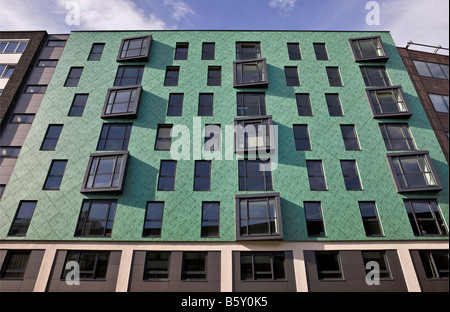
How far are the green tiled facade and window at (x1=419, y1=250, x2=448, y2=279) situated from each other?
177 cm

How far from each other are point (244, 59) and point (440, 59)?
→ 66.2 ft

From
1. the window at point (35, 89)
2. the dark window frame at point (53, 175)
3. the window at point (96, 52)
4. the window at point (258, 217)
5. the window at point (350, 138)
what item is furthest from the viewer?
the window at point (96, 52)

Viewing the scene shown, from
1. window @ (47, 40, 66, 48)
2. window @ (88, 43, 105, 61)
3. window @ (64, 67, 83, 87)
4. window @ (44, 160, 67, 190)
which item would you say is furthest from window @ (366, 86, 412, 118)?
window @ (47, 40, 66, 48)

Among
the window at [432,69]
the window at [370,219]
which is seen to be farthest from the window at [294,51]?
the window at [370,219]

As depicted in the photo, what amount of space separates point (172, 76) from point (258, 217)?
15.9m

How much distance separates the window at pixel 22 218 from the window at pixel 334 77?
27070 millimetres

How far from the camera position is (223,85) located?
75.9 feet

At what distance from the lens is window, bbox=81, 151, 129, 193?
17922 millimetres

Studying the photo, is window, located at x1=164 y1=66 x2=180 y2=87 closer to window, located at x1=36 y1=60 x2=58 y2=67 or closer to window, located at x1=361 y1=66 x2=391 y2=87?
window, located at x1=36 y1=60 x2=58 y2=67

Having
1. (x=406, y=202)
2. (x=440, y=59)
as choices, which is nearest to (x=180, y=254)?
(x=406, y=202)

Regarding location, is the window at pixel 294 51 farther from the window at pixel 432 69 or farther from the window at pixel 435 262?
the window at pixel 435 262

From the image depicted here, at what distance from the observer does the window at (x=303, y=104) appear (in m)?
21.8

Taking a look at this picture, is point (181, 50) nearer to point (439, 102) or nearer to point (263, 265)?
point (263, 265)
